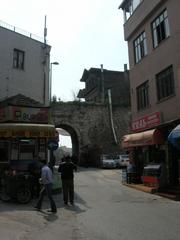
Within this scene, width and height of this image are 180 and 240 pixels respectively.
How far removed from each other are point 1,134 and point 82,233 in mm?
9755

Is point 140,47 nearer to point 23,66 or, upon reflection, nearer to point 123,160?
point 23,66

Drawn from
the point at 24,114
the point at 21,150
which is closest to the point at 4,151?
the point at 21,150

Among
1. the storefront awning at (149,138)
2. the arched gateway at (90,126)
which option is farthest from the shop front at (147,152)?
the arched gateway at (90,126)

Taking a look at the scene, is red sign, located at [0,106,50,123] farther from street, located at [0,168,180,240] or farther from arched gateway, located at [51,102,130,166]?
arched gateway, located at [51,102,130,166]

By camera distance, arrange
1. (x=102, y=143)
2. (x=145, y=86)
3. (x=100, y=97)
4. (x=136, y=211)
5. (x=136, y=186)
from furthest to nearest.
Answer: (x=100, y=97)
(x=102, y=143)
(x=145, y=86)
(x=136, y=186)
(x=136, y=211)

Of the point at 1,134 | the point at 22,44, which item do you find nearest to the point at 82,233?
the point at 1,134

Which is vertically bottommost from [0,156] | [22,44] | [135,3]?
[0,156]

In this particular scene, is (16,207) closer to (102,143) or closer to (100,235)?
(100,235)

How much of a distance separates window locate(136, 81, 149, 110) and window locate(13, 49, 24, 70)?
833 centimetres

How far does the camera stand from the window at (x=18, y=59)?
2419 cm

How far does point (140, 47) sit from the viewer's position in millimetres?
23406

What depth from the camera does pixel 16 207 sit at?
1316 cm

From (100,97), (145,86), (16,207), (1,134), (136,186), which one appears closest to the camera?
(16,207)

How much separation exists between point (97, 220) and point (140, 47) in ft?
50.5
